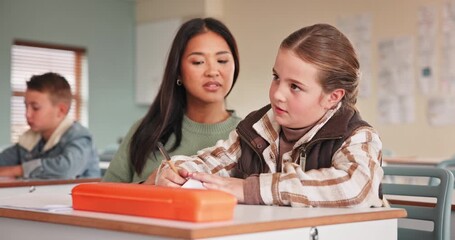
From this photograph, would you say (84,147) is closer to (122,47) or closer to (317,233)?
(317,233)

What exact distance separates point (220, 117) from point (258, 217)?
1216mm

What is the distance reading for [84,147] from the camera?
3564mm

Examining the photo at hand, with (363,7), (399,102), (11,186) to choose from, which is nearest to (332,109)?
(11,186)

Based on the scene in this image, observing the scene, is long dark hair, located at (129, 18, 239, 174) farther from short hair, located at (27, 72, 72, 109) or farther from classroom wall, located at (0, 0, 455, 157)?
classroom wall, located at (0, 0, 455, 157)

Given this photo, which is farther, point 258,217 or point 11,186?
point 11,186

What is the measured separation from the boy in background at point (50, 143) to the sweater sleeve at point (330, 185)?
1995 mm

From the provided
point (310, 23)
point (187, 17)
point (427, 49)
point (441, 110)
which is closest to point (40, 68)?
point (187, 17)

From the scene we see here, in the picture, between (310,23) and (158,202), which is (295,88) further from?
(310,23)

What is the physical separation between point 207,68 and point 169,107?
188mm

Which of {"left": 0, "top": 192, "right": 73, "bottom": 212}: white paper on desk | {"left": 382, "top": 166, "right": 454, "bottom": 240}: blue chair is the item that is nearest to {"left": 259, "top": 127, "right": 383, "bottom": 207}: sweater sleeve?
{"left": 0, "top": 192, "right": 73, "bottom": 212}: white paper on desk

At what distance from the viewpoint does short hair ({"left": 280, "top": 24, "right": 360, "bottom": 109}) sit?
1.76 metres

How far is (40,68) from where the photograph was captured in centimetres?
836

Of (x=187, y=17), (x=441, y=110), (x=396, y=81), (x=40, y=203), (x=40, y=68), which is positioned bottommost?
(x=40, y=203)

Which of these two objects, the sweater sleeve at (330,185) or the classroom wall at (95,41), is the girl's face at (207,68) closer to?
the sweater sleeve at (330,185)
